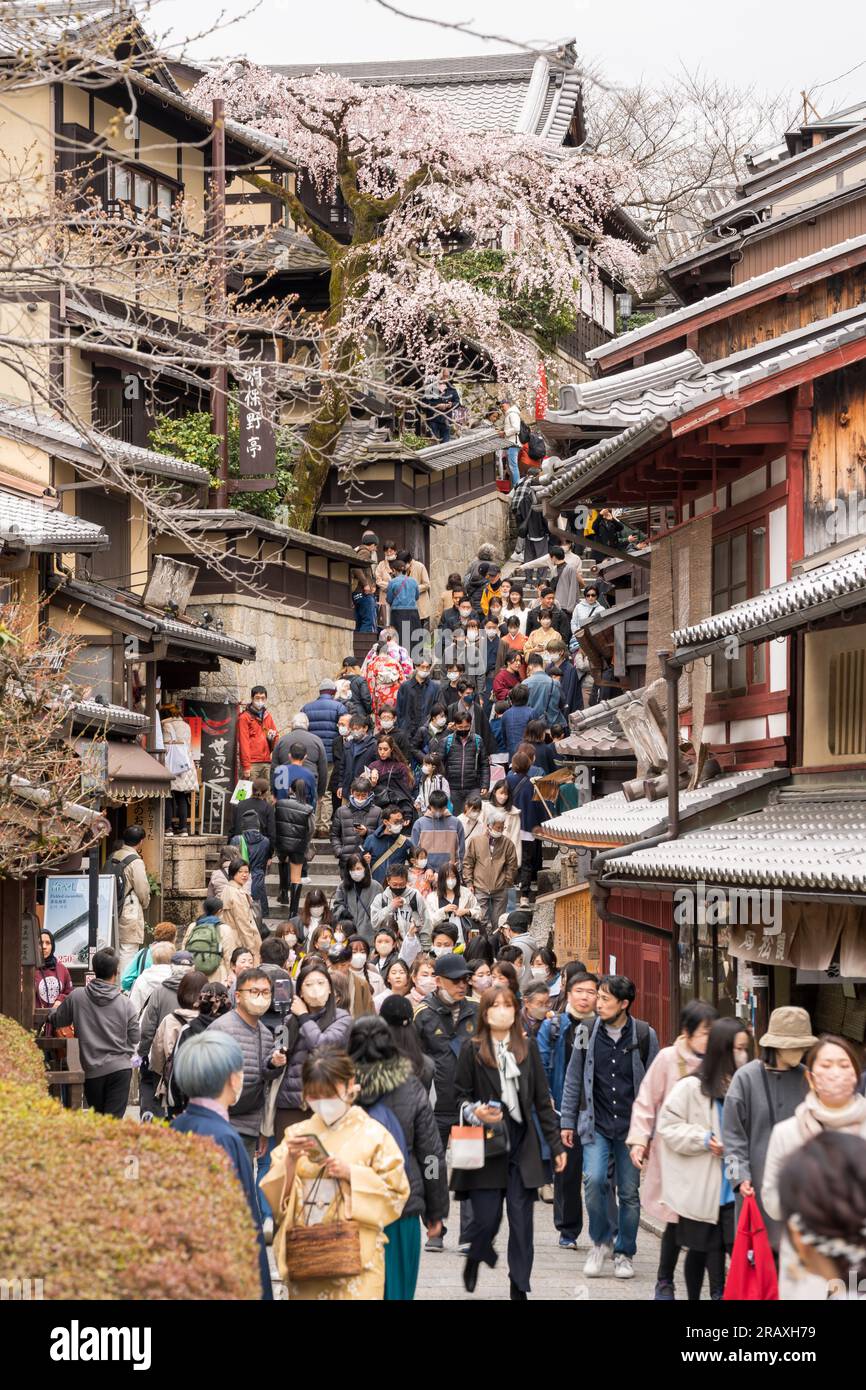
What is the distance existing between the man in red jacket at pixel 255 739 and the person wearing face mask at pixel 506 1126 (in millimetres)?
16296

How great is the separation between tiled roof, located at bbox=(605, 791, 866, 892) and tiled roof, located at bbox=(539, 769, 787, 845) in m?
0.24

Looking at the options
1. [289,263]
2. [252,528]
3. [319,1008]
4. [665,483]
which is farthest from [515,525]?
[319,1008]

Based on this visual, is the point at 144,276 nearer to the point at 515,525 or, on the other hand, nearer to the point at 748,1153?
the point at 748,1153

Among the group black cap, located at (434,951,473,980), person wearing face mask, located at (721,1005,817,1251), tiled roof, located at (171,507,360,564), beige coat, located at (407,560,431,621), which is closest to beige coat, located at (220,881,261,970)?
black cap, located at (434,951,473,980)

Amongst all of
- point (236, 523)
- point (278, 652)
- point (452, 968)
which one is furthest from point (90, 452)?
point (452, 968)

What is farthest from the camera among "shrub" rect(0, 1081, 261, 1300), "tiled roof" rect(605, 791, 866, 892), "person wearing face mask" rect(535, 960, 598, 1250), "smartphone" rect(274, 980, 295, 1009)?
"smartphone" rect(274, 980, 295, 1009)

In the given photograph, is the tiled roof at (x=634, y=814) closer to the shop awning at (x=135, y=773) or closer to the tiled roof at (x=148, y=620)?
the shop awning at (x=135, y=773)

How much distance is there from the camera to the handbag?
24.7 feet

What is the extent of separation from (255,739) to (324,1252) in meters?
19.3

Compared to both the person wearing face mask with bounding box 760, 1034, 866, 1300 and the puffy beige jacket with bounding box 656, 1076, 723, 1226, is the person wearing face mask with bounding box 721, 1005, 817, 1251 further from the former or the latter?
the person wearing face mask with bounding box 760, 1034, 866, 1300

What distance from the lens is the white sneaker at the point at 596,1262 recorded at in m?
11.1

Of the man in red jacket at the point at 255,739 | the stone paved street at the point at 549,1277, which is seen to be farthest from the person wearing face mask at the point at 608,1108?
the man in red jacket at the point at 255,739

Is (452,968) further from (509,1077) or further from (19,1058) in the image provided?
(19,1058)

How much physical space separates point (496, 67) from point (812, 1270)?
52589 mm
